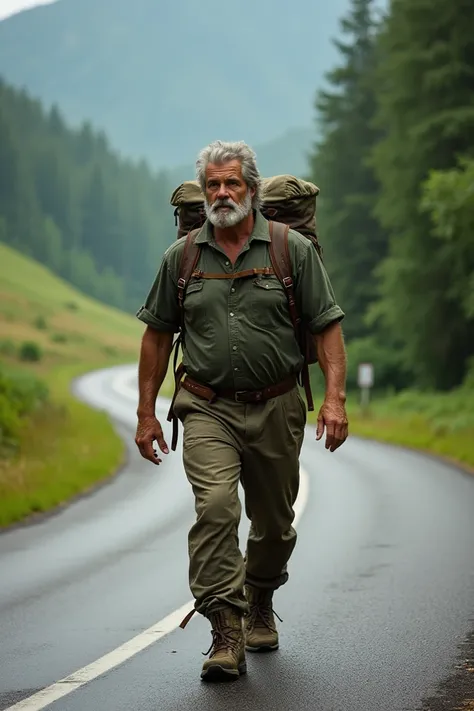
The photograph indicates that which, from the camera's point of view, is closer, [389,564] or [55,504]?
[389,564]

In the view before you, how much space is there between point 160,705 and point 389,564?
16.5ft

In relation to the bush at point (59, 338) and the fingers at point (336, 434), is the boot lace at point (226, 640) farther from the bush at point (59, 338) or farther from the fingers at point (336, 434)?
the bush at point (59, 338)

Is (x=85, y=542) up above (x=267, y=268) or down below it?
below

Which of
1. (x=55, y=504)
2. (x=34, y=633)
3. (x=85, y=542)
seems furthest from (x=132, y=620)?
(x=55, y=504)

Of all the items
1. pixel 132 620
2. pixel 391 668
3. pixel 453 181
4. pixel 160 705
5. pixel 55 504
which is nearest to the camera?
pixel 160 705

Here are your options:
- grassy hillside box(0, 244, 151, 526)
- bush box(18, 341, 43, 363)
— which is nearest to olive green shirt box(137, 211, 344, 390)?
grassy hillside box(0, 244, 151, 526)

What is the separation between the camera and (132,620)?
7.80 meters

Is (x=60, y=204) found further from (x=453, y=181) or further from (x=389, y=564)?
(x=389, y=564)

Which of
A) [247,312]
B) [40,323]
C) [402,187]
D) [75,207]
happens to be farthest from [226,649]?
[75,207]

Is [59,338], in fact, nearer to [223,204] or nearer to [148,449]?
[148,449]

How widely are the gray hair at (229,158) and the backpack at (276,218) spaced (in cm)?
16

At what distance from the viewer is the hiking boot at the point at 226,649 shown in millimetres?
5945

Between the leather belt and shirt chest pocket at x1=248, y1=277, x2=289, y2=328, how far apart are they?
0.29 m

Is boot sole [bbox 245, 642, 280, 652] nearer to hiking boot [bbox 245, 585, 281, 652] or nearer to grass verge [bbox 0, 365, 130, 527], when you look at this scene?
hiking boot [bbox 245, 585, 281, 652]
